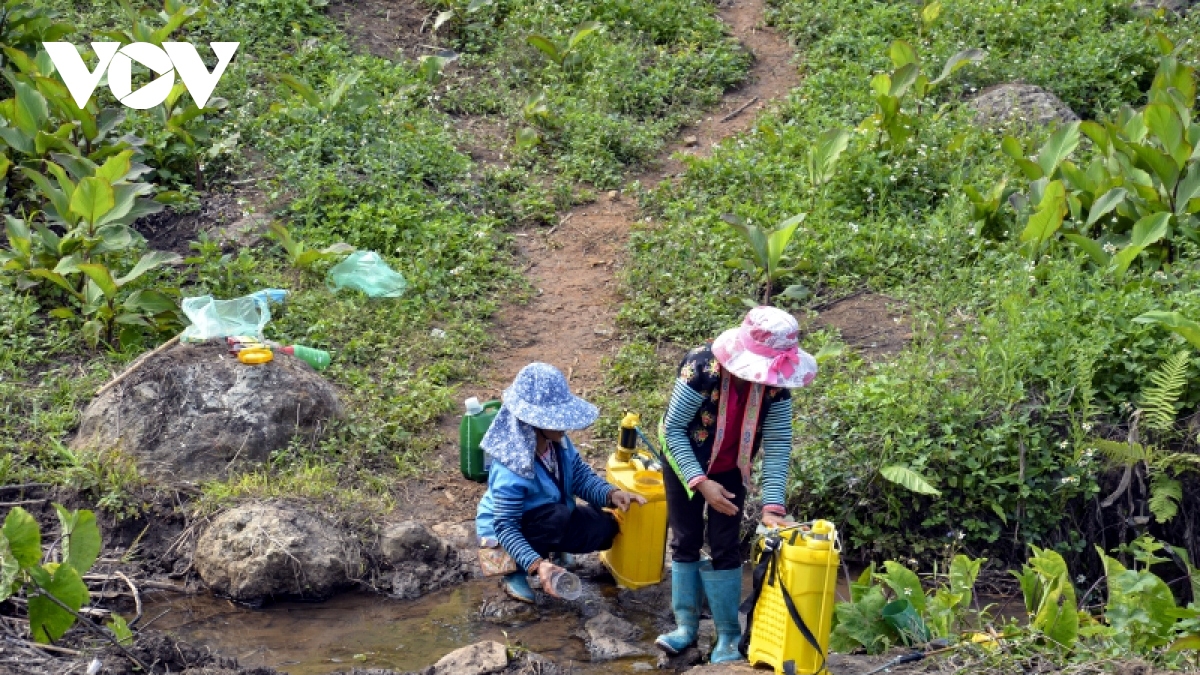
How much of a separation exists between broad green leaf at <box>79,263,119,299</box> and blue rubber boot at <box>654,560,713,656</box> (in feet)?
11.3

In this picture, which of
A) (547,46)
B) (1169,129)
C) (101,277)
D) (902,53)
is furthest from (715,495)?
(547,46)

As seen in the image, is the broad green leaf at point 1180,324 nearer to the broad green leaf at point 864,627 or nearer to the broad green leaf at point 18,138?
the broad green leaf at point 864,627

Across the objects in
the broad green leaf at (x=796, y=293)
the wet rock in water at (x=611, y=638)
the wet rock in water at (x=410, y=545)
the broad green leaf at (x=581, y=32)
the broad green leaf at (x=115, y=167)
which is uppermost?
the broad green leaf at (x=581, y=32)

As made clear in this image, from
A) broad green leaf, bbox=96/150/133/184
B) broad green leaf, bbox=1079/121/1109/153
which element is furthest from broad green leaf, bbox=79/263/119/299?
broad green leaf, bbox=1079/121/1109/153

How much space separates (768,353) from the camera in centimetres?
449

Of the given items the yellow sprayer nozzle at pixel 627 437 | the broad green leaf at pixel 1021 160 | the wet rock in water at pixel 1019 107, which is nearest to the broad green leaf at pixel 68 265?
the yellow sprayer nozzle at pixel 627 437

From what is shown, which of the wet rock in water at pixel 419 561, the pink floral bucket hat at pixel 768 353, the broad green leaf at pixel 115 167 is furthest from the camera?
the broad green leaf at pixel 115 167

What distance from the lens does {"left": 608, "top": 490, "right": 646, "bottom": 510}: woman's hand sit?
5.29 meters

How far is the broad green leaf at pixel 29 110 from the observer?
7582 mm

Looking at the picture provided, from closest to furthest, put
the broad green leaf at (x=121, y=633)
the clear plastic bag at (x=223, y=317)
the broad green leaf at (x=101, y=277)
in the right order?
the broad green leaf at (x=121, y=633), the clear plastic bag at (x=223, y=317), the broad green leaf at (x=101, y=277)

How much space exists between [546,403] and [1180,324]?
2.95m

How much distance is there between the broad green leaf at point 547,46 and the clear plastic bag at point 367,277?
10.5ft

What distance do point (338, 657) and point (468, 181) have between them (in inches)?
180

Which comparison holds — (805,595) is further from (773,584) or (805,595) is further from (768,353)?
(768,353)
